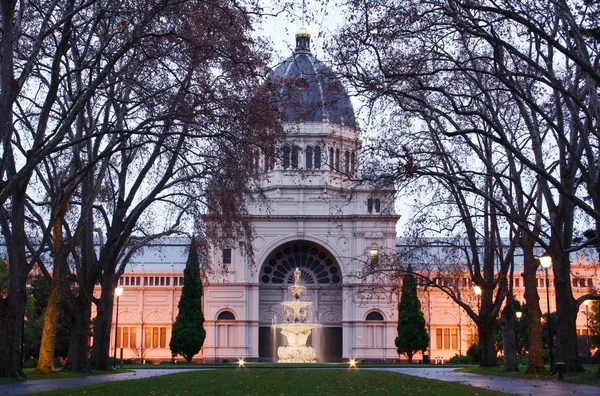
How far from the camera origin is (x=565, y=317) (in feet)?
93.8

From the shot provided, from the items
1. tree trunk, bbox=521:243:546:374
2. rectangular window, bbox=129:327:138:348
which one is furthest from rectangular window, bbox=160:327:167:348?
tree trunk, bbox=521:243:546:374

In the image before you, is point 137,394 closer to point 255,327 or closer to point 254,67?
point 254,67

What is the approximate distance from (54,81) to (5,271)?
114ft

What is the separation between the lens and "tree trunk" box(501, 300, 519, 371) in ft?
119

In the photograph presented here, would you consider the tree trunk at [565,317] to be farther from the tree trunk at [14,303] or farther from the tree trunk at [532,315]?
the tree trunk at [14,303]

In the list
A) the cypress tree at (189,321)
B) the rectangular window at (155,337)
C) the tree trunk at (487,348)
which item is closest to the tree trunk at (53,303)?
the tree trunk at (487,348)

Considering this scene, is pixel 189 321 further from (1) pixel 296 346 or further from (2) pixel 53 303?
(2) pixel 53 303

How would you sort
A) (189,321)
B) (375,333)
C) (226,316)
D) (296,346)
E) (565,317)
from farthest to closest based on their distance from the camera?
(226,316), (375,333), (189,321), (296,346), (565,317)

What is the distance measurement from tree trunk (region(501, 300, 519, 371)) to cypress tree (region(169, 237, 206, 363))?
3793 centimetres

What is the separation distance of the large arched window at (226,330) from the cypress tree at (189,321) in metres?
6.13

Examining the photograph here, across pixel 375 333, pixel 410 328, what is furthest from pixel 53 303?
pixel 375 333

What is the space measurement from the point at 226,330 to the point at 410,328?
54.6ft

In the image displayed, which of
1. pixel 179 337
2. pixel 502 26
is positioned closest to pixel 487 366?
pixel 502 26

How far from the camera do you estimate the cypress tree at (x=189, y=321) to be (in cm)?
7350
